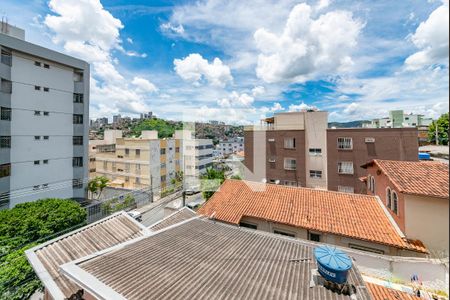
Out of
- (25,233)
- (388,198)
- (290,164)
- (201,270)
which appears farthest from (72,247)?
(290,164)

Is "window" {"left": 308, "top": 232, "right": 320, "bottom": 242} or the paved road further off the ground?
"window" {"left": 308, "top": 232, "right": 320, "bottom": 242}

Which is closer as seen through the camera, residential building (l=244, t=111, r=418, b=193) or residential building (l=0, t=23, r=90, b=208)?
residential building (l=0, t=23, r=90, b=208)

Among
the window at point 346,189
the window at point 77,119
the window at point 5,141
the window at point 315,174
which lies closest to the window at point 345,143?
the window at point 315,174

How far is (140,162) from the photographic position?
3206cm

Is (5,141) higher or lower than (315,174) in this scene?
higher

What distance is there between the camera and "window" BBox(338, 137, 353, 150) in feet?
60.8

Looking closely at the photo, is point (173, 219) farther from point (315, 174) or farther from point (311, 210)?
point (315, 174)

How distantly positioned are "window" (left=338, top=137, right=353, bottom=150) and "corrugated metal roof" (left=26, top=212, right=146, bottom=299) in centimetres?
1744

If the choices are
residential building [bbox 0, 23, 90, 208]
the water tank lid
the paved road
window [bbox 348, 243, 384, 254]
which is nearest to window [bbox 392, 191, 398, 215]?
window [bbox 348, 243, 384, 254]

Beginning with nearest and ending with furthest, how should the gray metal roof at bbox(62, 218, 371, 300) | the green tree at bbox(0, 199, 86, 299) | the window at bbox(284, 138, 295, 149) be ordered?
the gray metal roof at bbox(62, 218, 371, 300)
the green tree at bbox(0, 199, 86, 299)
the window at bbox(284, 138, 295, 149)

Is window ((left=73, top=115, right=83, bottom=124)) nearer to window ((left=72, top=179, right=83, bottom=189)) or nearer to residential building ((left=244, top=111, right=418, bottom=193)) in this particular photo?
window ((left=72, top=179, right=83, bottom=189))

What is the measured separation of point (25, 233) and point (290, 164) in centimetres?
1941

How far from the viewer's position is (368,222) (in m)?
9.48

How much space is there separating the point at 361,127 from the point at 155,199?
24995 millimetres
